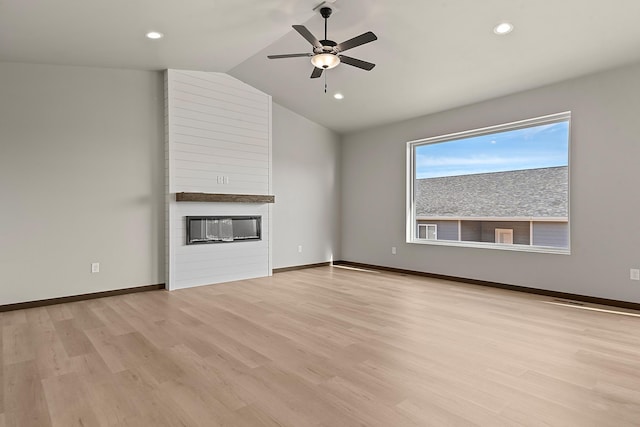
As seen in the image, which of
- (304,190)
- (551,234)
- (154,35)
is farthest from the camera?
(304,190)

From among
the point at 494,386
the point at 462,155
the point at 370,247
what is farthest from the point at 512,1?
the point at 370,247

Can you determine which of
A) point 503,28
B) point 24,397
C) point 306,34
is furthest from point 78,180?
point 503,28

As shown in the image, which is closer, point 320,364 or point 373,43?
point 320,364

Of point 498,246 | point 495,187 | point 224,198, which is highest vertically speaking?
point 495,187

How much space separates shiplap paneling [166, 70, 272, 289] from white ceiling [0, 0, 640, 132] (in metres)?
0.41

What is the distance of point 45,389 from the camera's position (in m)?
2.22

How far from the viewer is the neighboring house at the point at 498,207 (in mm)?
4680

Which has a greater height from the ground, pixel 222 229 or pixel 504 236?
pixel 222 229

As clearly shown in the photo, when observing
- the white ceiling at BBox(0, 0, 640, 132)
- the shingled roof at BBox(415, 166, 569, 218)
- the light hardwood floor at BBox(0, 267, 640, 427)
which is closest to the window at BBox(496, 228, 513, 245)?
the shingled roof at BBox(415, 166, 569, 218)

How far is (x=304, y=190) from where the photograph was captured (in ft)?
22.5

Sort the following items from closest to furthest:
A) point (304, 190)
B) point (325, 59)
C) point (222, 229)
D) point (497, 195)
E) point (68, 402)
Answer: point (68, 402) < point (325, 59) < point (497, 195) < point (222, 229) < point (304, 190)

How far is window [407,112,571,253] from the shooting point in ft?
15.4

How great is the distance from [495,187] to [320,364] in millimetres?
4036

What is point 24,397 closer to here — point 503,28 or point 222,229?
point 222,229
